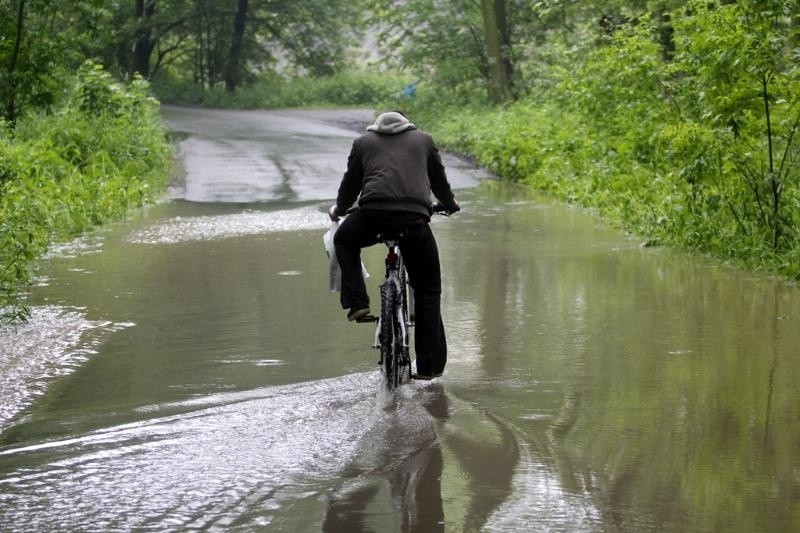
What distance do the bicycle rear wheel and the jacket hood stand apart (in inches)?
36.5

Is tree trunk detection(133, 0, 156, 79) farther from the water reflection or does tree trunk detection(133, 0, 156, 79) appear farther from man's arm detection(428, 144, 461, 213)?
man's arm detection(428, 144, 461, 213)

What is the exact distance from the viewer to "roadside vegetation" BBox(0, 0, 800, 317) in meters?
13.5

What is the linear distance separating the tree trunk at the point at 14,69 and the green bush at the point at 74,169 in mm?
406

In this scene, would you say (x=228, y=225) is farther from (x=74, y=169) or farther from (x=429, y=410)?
(x=429, y=410)

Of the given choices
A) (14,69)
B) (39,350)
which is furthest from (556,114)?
(39,350)

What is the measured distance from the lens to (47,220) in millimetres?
16156

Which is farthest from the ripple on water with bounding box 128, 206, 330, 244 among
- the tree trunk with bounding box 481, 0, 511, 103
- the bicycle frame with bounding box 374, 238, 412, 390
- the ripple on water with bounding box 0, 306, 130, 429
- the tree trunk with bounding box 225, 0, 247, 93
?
the tree trunk with bounding box 225, 0, 247, 93

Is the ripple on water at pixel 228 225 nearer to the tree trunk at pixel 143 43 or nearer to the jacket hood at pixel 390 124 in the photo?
the jacket hood at pixel 390 124

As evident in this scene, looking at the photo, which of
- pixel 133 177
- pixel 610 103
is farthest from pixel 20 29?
pixel 610 103

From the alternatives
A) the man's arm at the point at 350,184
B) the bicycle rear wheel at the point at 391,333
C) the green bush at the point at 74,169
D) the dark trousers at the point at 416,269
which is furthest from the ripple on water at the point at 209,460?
the green bush at the point at 74,169

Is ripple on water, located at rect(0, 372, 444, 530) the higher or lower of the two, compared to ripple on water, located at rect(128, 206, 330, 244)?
higher

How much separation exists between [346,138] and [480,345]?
2477 cm

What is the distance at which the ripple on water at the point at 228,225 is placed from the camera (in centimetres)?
1666

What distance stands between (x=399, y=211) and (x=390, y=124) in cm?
57
